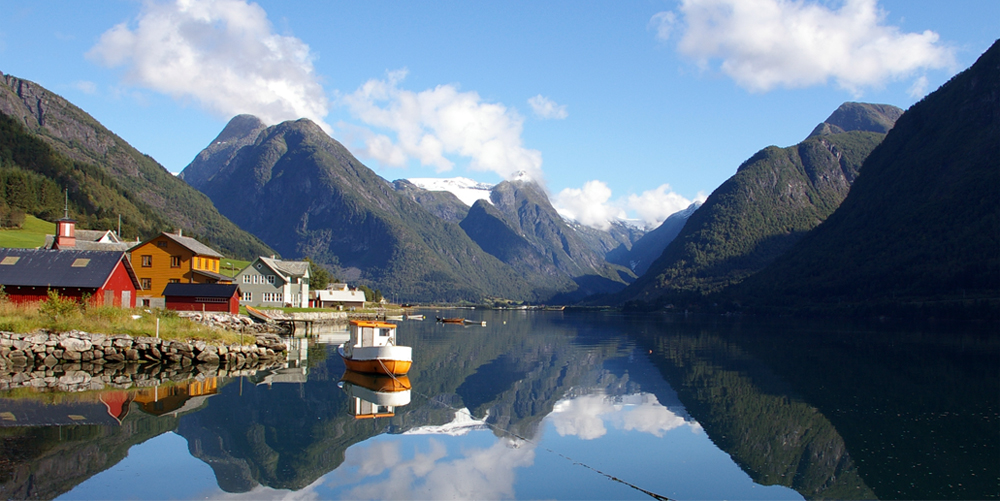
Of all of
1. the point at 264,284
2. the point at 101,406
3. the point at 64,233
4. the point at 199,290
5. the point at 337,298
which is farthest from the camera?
the point at 337,298

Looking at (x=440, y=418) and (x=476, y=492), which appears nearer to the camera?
(x=476, y=492)

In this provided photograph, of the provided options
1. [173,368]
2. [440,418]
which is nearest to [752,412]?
[440,418]

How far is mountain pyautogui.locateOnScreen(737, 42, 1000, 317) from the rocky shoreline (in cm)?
10979

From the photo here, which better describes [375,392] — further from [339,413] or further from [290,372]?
[290,372]

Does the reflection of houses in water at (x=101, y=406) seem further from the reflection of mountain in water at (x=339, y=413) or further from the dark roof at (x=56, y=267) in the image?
the dark roof at (x=56, y=267)

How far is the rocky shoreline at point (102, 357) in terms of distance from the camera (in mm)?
30047

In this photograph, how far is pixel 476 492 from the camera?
1583 centimetres

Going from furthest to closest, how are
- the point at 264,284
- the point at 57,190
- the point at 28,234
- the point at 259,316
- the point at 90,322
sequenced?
the point at 57,190
the point at 264,284
the point at 28,234
the point at 259,316
the point at 90,322

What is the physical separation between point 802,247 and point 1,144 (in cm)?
18715

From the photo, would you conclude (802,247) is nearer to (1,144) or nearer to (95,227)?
(95,227)

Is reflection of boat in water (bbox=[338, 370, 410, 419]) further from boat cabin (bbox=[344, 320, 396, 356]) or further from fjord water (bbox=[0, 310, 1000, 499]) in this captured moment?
boat cabin (bbox=[344, 320, 396, 356])

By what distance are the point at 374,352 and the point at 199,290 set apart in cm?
3110

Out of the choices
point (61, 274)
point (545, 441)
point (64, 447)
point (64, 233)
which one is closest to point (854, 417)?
point (545, 441)

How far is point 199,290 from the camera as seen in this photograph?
5847 centimetres
